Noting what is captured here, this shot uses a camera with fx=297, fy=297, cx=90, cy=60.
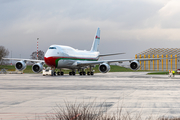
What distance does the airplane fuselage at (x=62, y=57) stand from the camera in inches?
1670

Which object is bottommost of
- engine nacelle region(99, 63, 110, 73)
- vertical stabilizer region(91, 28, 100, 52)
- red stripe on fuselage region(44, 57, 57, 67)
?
engine nacelle region(99, 63, 110, 73)

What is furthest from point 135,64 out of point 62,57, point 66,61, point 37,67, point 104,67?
point 37,67

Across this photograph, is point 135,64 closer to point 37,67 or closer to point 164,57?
point 37,67

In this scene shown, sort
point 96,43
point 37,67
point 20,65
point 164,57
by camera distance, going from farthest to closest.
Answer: point 164,57 → point 96,43 → point 37,67 → point 20,65

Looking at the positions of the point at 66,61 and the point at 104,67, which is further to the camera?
the point at 66,61

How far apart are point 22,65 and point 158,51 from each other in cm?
5438

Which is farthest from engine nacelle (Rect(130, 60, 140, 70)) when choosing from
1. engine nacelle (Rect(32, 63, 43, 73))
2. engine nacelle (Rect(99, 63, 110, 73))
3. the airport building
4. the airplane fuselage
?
the airport building

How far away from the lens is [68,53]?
151 ft

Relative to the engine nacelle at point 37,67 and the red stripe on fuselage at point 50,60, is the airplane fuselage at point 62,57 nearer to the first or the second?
the red stripe on fuselage at point 50,60

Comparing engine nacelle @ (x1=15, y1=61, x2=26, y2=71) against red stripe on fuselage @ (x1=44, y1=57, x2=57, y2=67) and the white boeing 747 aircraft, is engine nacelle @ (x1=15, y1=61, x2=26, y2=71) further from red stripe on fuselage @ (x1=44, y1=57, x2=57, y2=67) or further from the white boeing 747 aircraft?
red stripe on fuselage @ (x1=44, y1=57, x2=57, y2=67)

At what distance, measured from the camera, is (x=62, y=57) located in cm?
4412

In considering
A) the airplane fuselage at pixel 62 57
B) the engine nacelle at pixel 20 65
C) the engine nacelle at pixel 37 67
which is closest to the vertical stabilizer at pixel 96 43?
the airplane fuselage at pixel 62 57

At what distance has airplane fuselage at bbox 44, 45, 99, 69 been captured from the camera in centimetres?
4241

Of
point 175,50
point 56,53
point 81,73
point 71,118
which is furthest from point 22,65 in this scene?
point 175,50
